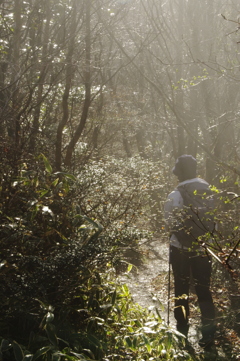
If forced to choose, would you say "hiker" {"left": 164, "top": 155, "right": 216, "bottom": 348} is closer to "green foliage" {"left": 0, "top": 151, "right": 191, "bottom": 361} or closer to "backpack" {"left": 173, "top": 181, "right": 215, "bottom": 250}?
"backpack" {"left": 173, "top": 181, "right": 215, "bottom": 250}

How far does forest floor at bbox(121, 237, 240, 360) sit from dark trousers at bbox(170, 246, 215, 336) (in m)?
0.15

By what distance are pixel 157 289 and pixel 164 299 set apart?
2.09ft

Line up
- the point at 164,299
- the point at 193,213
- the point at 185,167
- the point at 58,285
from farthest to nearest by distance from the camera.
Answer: the point at 164,299, the point at 185,167, the point at 193,213, the point at 58,285

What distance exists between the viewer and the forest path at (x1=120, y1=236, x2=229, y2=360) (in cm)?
544

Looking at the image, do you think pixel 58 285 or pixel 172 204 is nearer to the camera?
pixel 58 285

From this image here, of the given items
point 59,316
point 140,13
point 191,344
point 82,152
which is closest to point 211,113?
point 140,13

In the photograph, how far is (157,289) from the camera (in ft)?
28.9

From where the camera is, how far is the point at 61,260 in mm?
4242

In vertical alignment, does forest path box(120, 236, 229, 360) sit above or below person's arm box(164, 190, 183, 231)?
below

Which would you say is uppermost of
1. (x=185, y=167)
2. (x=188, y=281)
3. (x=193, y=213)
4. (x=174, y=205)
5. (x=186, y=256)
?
(x=185, y=167)

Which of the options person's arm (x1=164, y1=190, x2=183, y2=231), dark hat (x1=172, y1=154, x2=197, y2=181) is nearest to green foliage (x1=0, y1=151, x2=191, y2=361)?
person's arm (x1=164, y1=190, x2=183, y2=231)

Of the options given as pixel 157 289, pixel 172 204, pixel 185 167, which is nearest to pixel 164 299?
pixel 157 289

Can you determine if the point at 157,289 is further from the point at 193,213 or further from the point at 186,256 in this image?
the point at 193,213

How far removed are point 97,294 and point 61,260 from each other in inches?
41.2
